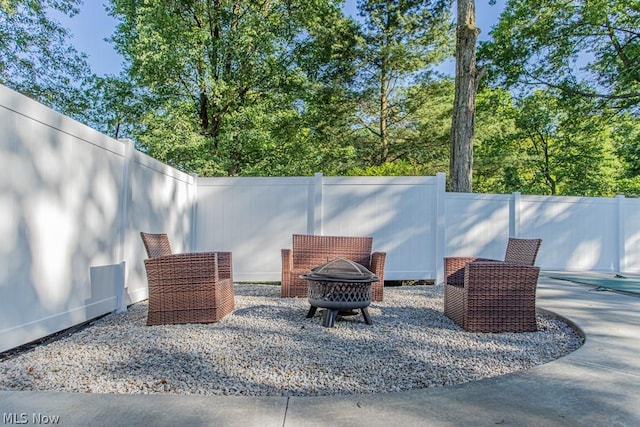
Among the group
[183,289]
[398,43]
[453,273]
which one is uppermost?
[398,43]

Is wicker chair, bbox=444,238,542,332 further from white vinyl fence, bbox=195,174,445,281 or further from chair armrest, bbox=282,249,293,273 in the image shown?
white vinyl fence, bbox=195,174,445,281

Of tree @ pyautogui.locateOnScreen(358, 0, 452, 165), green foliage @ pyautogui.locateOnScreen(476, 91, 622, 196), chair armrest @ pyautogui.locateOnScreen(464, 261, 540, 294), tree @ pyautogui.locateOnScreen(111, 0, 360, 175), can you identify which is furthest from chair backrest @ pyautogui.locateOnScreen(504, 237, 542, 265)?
green foliage @ pyautogui.locateOnScreen(476, 91, 622, 196)

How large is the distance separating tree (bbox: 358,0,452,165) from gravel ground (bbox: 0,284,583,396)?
965cm

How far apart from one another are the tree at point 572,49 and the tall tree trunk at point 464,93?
401 centimetres

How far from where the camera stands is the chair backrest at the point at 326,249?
16.4 ft

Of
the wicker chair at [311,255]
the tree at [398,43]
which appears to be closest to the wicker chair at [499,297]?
the wicker chair at [311,255]

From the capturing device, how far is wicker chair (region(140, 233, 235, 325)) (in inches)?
140

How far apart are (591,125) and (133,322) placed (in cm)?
1352

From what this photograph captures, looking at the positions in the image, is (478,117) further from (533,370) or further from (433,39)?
(533,370)

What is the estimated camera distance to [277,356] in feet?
8.81

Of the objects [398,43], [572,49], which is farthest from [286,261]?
[572,49]

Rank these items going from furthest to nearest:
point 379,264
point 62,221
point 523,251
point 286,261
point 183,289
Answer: point 286,261
point 379,264
point 523,251
point 183,289
point 62,221

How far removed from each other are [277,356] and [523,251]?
9.04 feet

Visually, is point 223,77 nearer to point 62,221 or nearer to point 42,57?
point 42,57
